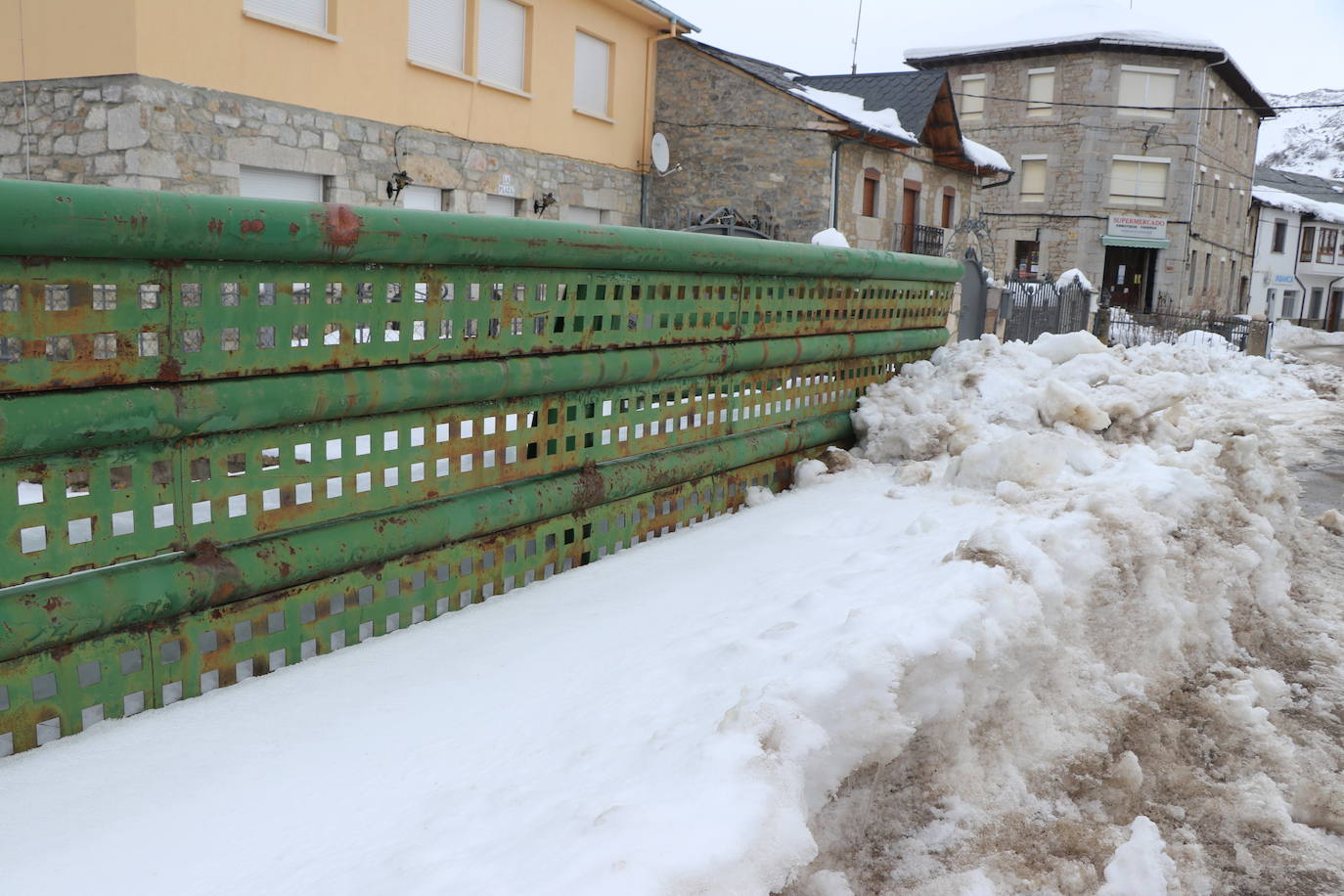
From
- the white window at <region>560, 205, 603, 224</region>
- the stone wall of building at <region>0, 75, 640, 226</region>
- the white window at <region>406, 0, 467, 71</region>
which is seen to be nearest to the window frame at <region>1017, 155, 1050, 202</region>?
the white window at <region>560, 205, 603, 224</region>

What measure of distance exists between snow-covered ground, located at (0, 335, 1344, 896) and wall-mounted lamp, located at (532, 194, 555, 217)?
13.1 m

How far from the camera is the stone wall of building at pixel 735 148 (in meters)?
20.4

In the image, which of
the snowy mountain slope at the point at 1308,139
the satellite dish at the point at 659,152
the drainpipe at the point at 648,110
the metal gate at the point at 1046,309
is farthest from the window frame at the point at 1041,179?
the snowy mountain slope at the point at 1308,139

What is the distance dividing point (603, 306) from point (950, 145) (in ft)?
77.8

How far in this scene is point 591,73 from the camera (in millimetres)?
18297

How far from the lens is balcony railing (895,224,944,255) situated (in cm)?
2422

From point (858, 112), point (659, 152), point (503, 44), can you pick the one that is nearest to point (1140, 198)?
point (858, 112)

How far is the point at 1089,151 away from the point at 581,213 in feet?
88.0

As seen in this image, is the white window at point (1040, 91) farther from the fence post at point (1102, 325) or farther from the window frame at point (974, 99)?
the fence post at point (1102, 325)

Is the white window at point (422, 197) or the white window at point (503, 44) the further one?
the white window at point (503, 44)

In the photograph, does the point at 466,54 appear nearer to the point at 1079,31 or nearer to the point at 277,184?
the point at 277,184

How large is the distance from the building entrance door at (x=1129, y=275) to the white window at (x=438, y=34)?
3196 centimetres

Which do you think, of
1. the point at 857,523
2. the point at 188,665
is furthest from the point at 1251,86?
the point at 188,665

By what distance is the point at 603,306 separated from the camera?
4.09 meters
